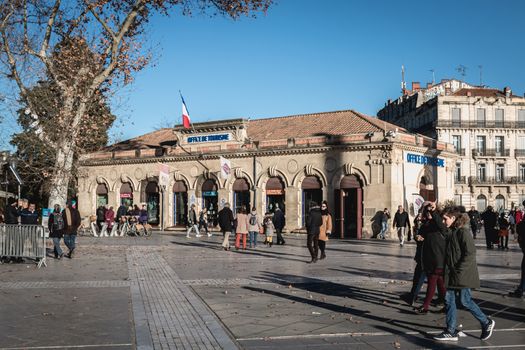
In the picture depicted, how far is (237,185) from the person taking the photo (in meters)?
40.0

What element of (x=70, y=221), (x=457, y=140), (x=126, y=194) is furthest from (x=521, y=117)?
(x=70, y=221)

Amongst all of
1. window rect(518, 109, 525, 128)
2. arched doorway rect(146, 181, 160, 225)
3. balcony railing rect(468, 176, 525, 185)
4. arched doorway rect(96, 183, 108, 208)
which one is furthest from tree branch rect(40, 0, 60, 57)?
window rect(518, 109, 525, 128)

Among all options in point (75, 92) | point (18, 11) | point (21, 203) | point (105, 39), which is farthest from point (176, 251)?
point (18, 11)

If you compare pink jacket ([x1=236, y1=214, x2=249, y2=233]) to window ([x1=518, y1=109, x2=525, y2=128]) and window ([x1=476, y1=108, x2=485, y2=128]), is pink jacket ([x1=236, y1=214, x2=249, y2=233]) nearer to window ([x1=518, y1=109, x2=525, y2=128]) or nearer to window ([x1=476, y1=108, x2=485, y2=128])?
window ([x1=476, y1=108, x2=485, y2=128])

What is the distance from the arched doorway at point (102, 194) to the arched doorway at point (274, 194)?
14.0 m

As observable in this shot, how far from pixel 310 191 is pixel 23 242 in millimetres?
22765

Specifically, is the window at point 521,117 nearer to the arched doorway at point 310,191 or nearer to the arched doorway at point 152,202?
the arched doorway at point 310,191

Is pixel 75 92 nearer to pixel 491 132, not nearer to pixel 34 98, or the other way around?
pixel 34 98

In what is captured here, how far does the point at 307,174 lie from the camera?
122 ft

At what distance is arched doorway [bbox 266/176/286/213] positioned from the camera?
38344mm

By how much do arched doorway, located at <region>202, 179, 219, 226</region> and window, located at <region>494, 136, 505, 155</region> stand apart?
43.3 meters

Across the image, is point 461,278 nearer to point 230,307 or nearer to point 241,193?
point 230,307

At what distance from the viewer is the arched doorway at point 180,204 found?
42.5 meters

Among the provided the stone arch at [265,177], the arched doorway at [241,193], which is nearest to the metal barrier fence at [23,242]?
the stone arch at [265,177]
